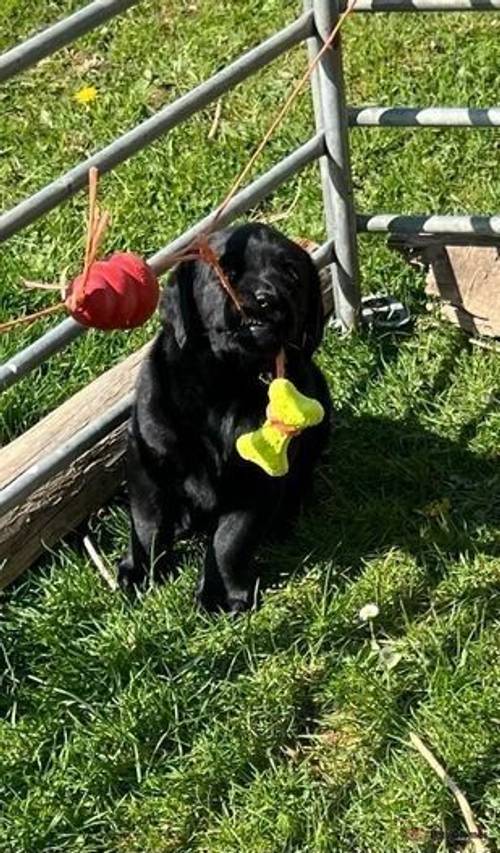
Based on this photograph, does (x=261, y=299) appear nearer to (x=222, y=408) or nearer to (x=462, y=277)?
(x=222, y=408)

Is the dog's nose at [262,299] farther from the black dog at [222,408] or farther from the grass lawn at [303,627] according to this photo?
the grass lawn at [303,627]

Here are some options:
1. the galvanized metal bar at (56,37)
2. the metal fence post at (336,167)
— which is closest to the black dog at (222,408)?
the galvanized metal bar at (56,37)

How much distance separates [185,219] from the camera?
4703 mm

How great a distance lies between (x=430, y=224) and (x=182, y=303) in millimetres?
1116

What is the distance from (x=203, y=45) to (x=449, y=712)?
10.1 feet

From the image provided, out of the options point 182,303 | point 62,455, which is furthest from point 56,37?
point 62,455

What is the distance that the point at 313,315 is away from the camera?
3.30 metres

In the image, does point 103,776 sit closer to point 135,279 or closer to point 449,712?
point 449,712

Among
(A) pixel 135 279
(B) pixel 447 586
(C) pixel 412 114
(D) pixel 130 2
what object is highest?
(D) pixel 130 2

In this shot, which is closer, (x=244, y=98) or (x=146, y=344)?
(x=146, y=344)

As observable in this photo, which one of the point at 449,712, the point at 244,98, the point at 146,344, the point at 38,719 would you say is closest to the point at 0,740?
the point at 38,719

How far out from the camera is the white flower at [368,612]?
134 inches

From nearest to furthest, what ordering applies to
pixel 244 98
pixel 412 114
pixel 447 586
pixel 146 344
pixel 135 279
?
1. pixel 135 279
2. pixel 447 586
3. pixel 412 114
4. pixel 146 344
5. pixel 244 98

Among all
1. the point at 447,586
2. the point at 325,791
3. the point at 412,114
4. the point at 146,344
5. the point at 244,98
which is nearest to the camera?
the point at 325,791
